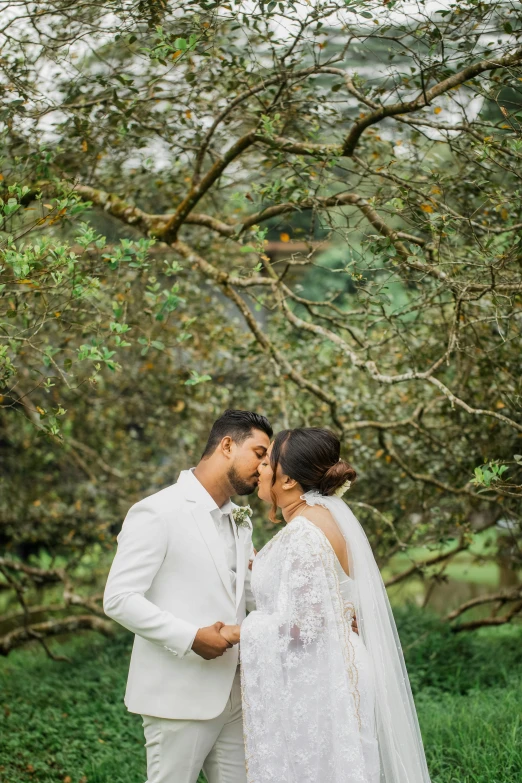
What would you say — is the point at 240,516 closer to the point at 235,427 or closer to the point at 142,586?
the point at 235,427

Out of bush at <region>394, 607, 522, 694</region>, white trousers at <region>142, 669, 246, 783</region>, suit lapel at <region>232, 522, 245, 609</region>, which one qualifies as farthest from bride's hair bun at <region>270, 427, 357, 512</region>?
bush at <region>394, 607, 522, 694</region>

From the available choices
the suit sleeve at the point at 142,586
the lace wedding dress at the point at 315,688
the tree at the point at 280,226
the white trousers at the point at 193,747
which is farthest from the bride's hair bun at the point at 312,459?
the white trousers at the point at 193,747

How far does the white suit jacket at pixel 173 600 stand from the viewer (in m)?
2.98

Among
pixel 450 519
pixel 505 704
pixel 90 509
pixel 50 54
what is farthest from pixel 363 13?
pixel 90 509

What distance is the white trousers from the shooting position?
3.08 m

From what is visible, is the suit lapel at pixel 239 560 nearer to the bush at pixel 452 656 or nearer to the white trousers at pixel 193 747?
the white trousers at pixel 193 747

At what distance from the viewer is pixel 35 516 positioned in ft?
29.2

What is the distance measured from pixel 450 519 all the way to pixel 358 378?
172 centimetres

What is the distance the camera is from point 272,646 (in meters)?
3.10

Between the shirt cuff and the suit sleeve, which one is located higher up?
the suit sleeve

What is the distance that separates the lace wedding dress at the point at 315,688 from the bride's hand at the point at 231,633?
43 mm

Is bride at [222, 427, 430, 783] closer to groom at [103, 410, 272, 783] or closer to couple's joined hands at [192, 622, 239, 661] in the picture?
couple's joined hands at [192, 622, 239, 661]

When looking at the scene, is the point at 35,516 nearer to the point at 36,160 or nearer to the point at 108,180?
the point at 108,180

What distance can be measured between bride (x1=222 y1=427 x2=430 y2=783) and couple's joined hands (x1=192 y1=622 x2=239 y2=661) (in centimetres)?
2
